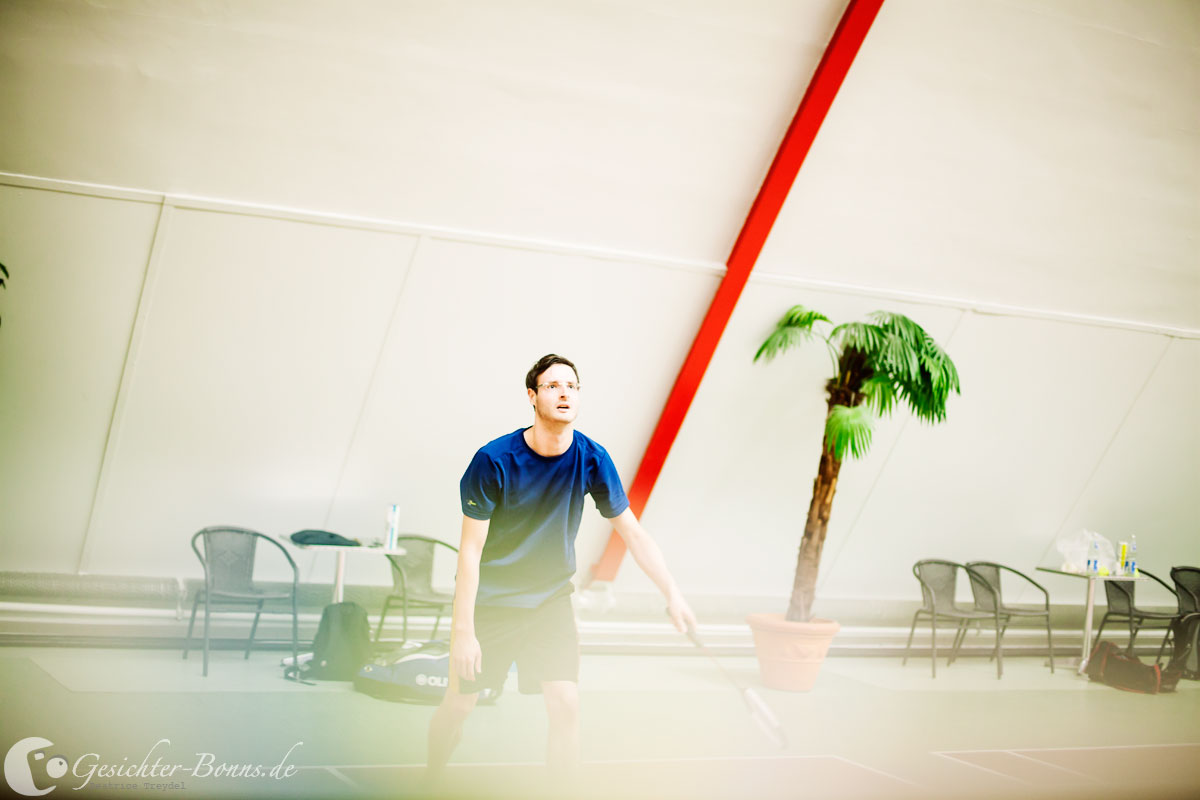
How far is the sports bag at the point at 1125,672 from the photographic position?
5.90 m

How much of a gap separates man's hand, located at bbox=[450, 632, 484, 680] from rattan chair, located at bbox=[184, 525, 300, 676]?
2.61 metres

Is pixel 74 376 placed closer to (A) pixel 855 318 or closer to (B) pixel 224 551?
(B) pixel 224 551

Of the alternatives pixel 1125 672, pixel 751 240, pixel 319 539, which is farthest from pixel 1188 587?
pixel 319 539

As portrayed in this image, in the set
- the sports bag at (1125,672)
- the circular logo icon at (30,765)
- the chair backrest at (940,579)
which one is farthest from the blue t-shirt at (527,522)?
the sports bag at (1125,672)

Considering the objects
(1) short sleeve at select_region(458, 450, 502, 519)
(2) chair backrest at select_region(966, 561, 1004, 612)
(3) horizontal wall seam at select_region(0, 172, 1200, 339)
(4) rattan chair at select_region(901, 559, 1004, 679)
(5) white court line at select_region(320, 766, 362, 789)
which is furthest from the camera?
(2) chair backrest at select_region(966, 561, 1004, 612)

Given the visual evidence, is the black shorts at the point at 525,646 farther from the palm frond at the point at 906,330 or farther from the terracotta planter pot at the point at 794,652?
the palm frond at the point at 906,330

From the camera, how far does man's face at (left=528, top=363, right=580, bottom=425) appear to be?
2707 mm

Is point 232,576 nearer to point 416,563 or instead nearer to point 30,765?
point 416,563

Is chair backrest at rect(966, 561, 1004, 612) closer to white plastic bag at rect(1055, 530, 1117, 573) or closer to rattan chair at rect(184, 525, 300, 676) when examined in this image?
white plastic bag at rect(1055, 530, 1117, 573)

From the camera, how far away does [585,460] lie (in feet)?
9.34

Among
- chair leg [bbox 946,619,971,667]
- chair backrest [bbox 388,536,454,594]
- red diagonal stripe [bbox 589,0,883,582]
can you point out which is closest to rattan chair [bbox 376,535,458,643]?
chair backrest [bbox 388,536,454,594]

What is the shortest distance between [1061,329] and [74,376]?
20.5 feet

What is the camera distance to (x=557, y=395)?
2.72m

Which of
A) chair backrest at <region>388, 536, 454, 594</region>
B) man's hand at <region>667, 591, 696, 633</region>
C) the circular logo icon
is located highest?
man's hand at <region>667, 591, 696, 633</region>
